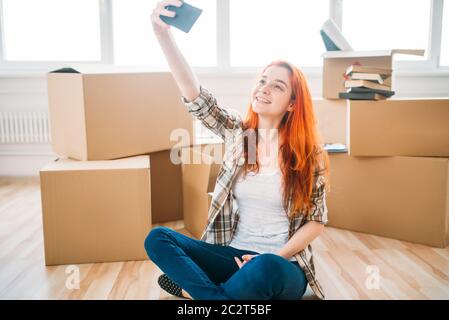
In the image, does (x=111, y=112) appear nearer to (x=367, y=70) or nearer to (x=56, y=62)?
(x=367, y=70)

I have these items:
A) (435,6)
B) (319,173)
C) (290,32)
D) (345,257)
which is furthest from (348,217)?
(435,6)

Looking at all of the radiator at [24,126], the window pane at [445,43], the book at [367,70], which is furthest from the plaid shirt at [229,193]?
the window pane at [445,43]

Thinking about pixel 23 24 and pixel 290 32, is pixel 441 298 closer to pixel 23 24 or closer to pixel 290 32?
pixel 290 32

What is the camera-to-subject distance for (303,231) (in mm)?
1561

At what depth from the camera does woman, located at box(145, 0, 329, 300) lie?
5.05 feet

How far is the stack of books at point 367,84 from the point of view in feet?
7.97

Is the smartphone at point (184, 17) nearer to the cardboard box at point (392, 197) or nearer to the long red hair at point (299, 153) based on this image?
the long red hair at point (299, 153)

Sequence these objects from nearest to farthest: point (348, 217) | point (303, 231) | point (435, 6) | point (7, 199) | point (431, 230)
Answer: point (303, 231), point (431, 230), point (348, 217), point (7, 199), point (435, 6)

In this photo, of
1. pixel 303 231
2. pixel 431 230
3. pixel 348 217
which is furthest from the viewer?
pixel 348 217

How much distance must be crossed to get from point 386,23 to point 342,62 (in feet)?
4.82

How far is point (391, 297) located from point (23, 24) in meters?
3.33

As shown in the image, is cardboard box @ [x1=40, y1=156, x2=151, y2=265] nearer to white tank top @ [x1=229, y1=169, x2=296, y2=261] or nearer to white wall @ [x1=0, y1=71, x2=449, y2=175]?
white tank top @ [x1=229, y1=169, x2=296, y2=261]

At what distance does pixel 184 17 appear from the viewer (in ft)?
4.42

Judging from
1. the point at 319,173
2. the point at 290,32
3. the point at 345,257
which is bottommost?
the point at 345,257
